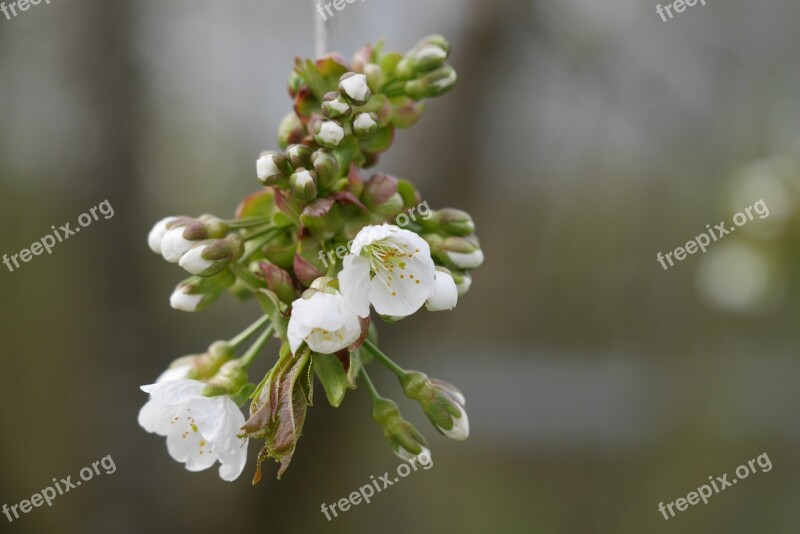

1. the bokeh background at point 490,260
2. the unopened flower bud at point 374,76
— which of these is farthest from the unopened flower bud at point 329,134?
the bokeh background at point 490,260

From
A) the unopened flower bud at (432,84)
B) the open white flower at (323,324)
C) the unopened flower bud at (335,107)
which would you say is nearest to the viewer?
the open white flower at (323,324)

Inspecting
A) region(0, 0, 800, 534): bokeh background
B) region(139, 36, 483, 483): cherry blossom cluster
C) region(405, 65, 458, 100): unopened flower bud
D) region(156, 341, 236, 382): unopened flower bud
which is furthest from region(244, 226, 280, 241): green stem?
region(0, 0, 800, 534): bokeh background

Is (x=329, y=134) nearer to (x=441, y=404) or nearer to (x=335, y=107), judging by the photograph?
(x=335, y=107)

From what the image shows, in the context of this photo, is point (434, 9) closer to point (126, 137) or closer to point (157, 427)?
point (126, 137)

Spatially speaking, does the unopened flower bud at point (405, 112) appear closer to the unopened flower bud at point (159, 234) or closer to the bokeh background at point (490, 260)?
the unopened flower bud at point (159, 234)

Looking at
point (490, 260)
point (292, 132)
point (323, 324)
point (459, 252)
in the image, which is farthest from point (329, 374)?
point (490, 260)

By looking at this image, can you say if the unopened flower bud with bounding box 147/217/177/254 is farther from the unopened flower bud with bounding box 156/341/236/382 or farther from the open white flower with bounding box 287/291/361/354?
the open white flower with bounding box 287/291/361/354

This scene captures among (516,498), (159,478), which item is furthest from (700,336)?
(159,478)
